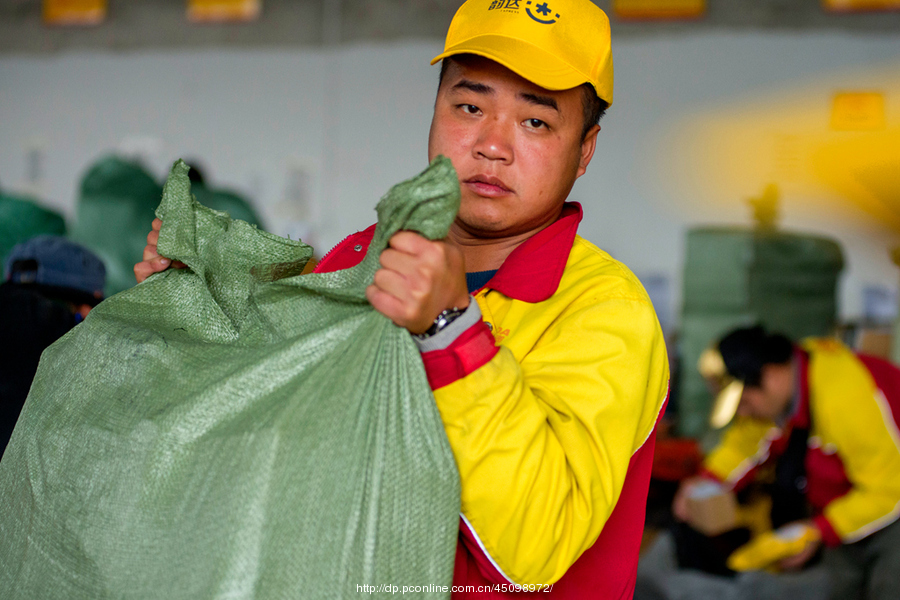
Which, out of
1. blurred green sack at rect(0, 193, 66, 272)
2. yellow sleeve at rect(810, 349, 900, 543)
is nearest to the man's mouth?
yellow sleeve at rect(810, 349, 900, 543)

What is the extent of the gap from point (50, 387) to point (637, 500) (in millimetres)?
663

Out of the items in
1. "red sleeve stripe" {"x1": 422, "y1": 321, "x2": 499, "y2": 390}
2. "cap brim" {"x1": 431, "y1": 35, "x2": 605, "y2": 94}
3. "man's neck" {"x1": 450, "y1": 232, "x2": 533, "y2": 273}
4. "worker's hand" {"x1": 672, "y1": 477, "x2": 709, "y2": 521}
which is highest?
"cap brim" {"x1": 431, "y1": 35, "x2": 605, "y2": 94}

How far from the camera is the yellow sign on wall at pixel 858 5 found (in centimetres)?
339

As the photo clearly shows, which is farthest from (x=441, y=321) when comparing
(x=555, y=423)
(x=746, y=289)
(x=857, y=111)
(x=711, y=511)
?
(x=857, y=111)

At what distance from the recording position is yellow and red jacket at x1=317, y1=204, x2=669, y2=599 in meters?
0.70

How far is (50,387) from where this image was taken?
0.88 m

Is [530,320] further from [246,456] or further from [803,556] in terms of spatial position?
[803,556]

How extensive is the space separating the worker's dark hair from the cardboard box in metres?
0.41

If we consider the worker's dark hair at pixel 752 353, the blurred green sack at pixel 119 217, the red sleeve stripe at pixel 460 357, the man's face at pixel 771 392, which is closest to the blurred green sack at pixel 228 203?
the blurred green sack at pixel 119 217

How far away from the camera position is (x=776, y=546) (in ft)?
8.10

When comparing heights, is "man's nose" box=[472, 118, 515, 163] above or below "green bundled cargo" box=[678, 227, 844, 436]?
above

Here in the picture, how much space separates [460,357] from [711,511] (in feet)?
7.62

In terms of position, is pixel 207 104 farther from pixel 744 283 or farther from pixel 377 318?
pixel 377 318

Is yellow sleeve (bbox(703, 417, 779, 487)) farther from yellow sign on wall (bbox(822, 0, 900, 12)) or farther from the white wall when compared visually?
yellow sign on wall (bbox(822, 0, 900, 12))
